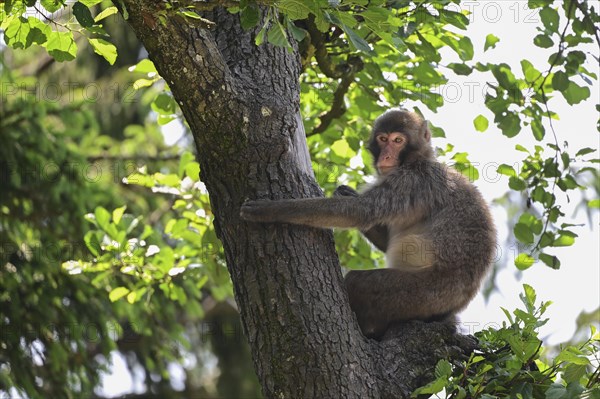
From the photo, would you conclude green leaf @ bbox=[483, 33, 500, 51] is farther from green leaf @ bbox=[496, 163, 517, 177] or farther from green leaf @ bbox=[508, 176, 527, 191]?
green leaf @ bbox=[508, 176, 527, 191]

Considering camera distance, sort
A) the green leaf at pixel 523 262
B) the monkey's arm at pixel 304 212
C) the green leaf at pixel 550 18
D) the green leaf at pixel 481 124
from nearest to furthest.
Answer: the monkey's arm at pixel 304 212 → the green leaf at pixel 523 262 → the green leaf at pixel 550 18 → the green leaf at pixel 481 124

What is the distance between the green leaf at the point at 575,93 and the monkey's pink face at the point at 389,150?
118 cm

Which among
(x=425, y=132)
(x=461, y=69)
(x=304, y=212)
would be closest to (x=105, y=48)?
(x=304, y=212)

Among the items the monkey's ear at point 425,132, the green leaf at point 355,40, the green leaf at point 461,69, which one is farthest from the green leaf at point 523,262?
the green leaf at point 355,40

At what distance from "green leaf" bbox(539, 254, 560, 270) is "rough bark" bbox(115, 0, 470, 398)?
1.72 m

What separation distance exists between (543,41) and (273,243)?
9.07ft

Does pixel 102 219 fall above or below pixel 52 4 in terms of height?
below

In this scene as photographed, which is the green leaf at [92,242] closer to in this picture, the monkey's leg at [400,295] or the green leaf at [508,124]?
the monkey's leg at [400,295]

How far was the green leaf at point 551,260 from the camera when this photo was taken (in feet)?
18.7

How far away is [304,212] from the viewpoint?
4098 millimetres

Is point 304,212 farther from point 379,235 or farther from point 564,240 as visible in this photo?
point 564,240

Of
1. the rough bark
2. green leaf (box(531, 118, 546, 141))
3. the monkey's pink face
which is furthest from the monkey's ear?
the rough bark

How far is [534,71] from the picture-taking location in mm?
5926

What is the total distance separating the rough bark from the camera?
145 inches
